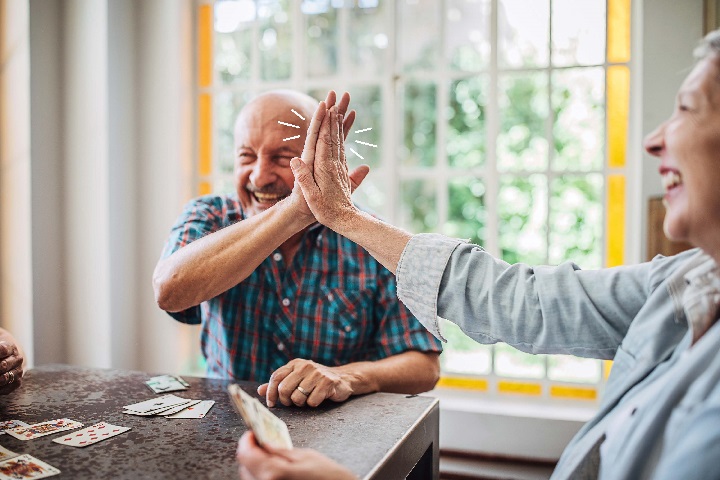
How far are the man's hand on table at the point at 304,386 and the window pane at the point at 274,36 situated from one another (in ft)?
7.97

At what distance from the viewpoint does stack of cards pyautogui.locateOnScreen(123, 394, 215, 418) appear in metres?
1.33

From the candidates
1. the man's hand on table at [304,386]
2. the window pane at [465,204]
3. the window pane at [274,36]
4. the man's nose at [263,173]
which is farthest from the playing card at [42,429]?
the window pane at [465,204]

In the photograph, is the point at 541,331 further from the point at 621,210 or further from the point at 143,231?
the point at 143,231

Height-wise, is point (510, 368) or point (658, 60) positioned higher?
point (658, 60)

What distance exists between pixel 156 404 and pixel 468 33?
4.27 metres

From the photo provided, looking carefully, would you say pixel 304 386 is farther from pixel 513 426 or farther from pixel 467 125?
pixel 467 125

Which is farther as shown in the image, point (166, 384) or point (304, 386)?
point (166, 384)

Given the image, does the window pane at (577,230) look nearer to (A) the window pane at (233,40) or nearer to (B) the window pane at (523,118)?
(A) the window pane at (233,40)

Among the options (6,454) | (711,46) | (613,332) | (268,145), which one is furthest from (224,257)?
(711,46)

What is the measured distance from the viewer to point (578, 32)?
292 cm

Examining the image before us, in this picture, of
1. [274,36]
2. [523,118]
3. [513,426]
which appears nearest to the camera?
[513,426]

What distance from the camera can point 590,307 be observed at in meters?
1.18

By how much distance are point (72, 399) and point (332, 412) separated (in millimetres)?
651

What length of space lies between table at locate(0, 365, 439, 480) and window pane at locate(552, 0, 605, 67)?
7.02 ft
